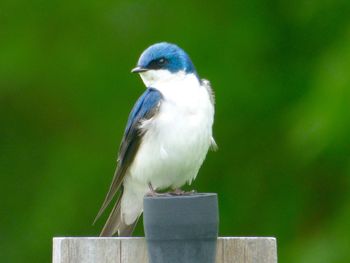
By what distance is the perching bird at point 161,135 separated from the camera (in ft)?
15.3

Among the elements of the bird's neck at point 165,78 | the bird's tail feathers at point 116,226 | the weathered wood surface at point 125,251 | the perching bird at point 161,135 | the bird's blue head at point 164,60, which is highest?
the bird's blue head at point 164,60

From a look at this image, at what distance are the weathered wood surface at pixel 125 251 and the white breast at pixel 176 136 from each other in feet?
3.34

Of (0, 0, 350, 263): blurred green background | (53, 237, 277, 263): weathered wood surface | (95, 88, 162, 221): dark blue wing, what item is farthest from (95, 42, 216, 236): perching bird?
(0, 0, 350, 263): blurred green background

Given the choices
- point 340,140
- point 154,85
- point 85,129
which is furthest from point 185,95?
point 85,129

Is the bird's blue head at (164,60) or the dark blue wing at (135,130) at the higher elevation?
the bird's blue head at (164,60)

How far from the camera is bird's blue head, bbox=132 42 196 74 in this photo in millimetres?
4848

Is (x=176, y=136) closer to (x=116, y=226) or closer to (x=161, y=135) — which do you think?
(x=161, y=135)

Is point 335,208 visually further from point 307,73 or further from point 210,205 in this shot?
point 210,205

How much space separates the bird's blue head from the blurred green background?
2.11 metres

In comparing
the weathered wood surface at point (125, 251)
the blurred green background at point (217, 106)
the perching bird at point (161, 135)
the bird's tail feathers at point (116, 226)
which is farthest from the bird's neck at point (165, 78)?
the blurred green background at point (217, 106)

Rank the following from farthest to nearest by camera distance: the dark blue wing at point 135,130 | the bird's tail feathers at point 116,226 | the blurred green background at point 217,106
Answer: the blurred green background at point 217,106 → the dark blue wing at point 135,130 → the bird's tail feathers at point 116,226

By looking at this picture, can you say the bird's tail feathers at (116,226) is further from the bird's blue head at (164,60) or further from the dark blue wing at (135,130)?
the bird's blue head at (164,60)

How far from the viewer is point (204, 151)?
4.75 m

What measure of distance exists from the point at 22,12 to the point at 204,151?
11.2 feet
